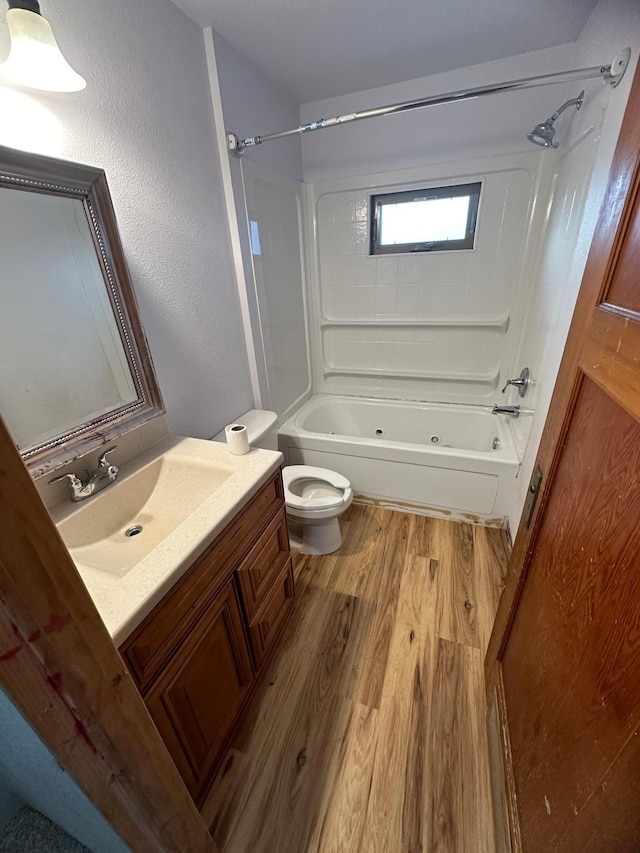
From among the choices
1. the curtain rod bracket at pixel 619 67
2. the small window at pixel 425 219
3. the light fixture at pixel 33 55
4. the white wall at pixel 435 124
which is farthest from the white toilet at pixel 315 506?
the white wall at pixel 435 124

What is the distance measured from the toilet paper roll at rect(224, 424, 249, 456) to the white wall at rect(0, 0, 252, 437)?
1.32 feet

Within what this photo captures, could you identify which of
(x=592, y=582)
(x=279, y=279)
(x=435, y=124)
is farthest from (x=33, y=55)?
(x=435, y=124)

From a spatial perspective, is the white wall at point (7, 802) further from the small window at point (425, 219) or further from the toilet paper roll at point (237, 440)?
the small window at point (425, 219)

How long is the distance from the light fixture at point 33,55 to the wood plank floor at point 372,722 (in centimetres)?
196

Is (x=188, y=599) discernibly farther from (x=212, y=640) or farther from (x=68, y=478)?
(x=68, y=478)

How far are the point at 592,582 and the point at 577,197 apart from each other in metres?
1.69

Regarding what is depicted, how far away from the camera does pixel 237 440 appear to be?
1.19m

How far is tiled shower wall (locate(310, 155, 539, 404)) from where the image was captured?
6.97ft

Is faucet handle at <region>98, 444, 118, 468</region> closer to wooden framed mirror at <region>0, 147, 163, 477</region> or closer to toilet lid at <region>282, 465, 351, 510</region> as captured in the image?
wooden framed mirror at <region>0, 147, 163, 477</region>

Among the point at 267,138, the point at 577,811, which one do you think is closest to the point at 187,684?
the point at 577,811

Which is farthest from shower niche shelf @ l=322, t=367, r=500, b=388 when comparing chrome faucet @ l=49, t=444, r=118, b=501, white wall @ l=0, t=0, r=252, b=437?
chrome faucet @ l=49, t=444, r=118, b=501

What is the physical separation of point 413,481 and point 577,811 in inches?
61.0

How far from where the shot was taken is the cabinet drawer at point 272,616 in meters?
1.22

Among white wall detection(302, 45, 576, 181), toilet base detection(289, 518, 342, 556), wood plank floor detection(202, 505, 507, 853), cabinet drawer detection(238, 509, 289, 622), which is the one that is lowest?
wood plank floor detection(202, 505, 507, 853)
